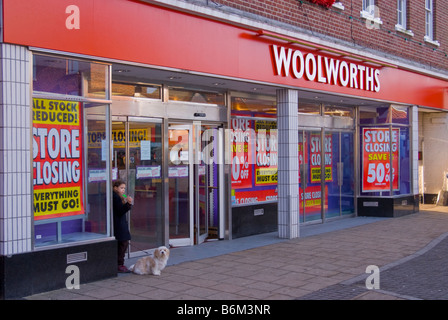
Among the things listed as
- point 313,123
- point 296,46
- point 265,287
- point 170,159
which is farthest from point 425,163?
point 265,287

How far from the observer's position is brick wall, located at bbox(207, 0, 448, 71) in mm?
10595

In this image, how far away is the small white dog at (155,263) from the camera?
7574 millimetres

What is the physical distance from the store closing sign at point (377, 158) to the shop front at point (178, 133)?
0.04 m

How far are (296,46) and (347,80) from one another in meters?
2.27

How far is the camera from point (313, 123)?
43.9ft

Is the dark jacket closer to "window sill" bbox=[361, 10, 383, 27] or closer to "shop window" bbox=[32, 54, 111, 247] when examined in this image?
"shop window" bbox=[32, 54, 111, 247]

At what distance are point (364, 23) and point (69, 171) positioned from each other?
9.42 meters

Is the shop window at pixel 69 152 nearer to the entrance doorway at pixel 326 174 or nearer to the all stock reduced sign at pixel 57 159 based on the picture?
the all stock reduced sign at pixel 57 159

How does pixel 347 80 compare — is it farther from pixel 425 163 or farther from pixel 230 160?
pixel 425 163

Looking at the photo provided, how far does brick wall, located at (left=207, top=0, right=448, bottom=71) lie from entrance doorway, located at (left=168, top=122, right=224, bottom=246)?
256 cm

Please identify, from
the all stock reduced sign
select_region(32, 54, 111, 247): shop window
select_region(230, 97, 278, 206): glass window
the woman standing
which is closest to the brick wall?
select_region(230, 97, 278, 206): glass window

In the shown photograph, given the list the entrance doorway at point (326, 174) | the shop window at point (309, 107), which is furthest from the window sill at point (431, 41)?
the shop window at point (309, 107)

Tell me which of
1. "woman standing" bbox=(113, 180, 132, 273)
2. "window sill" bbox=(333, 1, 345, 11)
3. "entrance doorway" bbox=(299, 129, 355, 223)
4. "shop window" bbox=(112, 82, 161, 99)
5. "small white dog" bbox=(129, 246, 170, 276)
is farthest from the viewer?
"entrance doorway" bbox=(299, 129, 355, 223)
